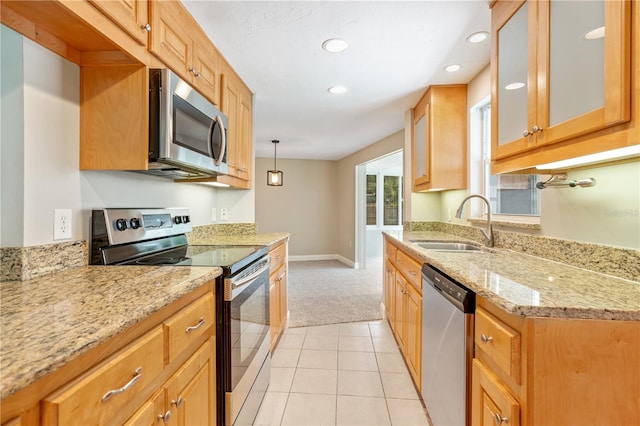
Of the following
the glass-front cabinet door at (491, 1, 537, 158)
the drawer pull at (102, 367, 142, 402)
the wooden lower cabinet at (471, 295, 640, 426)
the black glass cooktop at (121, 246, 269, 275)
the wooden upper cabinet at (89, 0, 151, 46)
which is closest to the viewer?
the drawer pull at (102, 367, 142, 402)

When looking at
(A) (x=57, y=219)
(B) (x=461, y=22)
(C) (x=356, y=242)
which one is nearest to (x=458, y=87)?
(B) (x=461, y=22)

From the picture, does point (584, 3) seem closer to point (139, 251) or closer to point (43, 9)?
point (43, 9)

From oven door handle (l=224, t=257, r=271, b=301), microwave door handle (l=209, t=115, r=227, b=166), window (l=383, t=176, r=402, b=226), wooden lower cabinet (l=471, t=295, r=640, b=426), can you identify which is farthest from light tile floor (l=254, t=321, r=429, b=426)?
window (l=383, t=176, r=402, b=226)

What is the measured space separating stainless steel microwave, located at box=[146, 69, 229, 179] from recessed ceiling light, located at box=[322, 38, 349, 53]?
871 mm

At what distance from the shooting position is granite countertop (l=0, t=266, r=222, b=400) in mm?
555

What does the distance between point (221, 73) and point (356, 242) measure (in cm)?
435

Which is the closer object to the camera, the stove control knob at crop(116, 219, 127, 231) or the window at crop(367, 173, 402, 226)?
the stove control knob at crop(116, 219, 127, 231)

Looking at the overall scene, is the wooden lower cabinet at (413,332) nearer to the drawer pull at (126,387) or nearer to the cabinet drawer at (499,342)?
the cabinet drawer at (499,342)

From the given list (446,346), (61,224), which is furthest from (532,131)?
(61,224)

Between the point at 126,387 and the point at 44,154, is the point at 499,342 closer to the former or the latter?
the point at 126,387

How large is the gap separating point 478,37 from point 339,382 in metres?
2.48

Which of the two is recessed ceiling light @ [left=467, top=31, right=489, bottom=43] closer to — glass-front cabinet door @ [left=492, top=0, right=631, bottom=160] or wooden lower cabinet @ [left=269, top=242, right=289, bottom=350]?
glass-front cabinet door @ [left=492, top=0, right=631, bottom=160]

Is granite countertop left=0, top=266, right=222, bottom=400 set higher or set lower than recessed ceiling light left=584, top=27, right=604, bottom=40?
lower

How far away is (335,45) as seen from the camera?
6.82 feet
